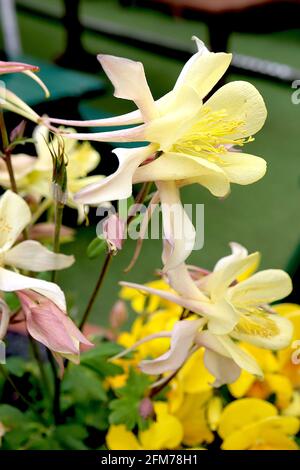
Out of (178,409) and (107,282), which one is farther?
(107,282)

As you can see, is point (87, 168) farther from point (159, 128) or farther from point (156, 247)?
point (156, 247)

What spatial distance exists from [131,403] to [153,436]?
38 mm

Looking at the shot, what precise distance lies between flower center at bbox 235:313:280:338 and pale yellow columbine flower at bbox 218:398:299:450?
109mm

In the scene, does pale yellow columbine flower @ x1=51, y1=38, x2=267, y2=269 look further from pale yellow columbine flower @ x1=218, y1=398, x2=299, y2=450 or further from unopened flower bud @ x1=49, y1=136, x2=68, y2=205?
pale yellow columbine flower @ x1=218, y1=398, x2=299, y2=450

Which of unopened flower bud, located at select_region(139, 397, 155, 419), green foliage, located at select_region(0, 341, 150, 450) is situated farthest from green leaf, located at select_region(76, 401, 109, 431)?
unopened flower bud, located at select_region(139, 397, 155, 419)

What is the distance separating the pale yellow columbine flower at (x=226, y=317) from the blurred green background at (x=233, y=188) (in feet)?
3.54

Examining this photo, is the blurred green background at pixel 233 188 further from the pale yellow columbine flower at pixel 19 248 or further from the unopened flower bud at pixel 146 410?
the pale yellow columbine flower at pixel 19 248

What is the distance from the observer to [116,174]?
1.30ft

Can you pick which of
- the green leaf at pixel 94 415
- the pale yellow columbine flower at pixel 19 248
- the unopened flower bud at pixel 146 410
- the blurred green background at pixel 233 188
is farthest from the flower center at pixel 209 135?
the blurred green background at pixel 233 188

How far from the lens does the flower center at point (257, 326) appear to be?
538 mm

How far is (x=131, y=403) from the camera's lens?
2.09 feet

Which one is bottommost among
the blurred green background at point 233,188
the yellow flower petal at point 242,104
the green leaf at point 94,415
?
the blurred green background at point 233,188
